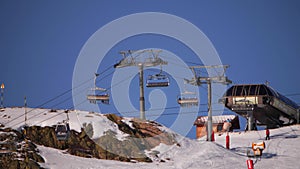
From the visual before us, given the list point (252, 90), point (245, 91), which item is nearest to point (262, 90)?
point (252, 90)

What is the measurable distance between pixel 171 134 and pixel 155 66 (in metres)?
7.76

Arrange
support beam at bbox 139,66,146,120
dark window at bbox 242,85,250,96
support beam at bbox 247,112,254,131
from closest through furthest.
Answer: support beam at bbox 139,66,146,120 < dark window at bbox 242,85,250,96 < support beam at bbox 247,112,254,131

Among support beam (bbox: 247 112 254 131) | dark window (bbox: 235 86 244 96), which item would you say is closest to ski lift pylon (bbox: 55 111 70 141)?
dark window (bbox: 235 86 244 96)

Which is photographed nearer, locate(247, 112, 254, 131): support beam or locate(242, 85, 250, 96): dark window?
locate(242, 85, 250, 96): dark window

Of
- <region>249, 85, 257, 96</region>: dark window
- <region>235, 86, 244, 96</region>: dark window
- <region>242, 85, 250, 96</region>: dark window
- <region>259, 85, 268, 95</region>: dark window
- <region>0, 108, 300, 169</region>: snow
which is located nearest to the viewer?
<region>0, 108, 300, 169</region>: snow

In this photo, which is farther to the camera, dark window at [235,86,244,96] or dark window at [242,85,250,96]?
dark window at [235,86,244,96]

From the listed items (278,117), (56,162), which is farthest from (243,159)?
(278,117)

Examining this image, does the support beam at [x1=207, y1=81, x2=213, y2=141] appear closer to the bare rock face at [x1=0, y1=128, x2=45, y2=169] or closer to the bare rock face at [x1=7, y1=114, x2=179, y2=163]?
the bare rock face at [x1=7, y1=114, x2=179, y2=163]

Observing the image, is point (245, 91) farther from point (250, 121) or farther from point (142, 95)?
point (142, 95)

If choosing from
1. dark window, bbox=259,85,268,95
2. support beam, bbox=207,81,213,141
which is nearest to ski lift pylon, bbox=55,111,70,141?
support beam, bbox=207,81,213,141

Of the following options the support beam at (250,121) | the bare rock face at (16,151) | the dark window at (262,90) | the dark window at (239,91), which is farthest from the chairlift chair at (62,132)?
the support beam at (250,121)

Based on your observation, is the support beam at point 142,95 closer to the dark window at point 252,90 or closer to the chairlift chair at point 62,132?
the chairlift chair at point 62,132

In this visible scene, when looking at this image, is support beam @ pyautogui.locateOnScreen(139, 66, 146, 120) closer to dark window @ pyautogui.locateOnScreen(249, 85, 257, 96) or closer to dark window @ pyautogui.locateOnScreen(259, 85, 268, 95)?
dark window @ pyautogui.locateOnScreen(249, 85, 257, 96)

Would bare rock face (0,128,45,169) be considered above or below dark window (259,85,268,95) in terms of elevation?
below
